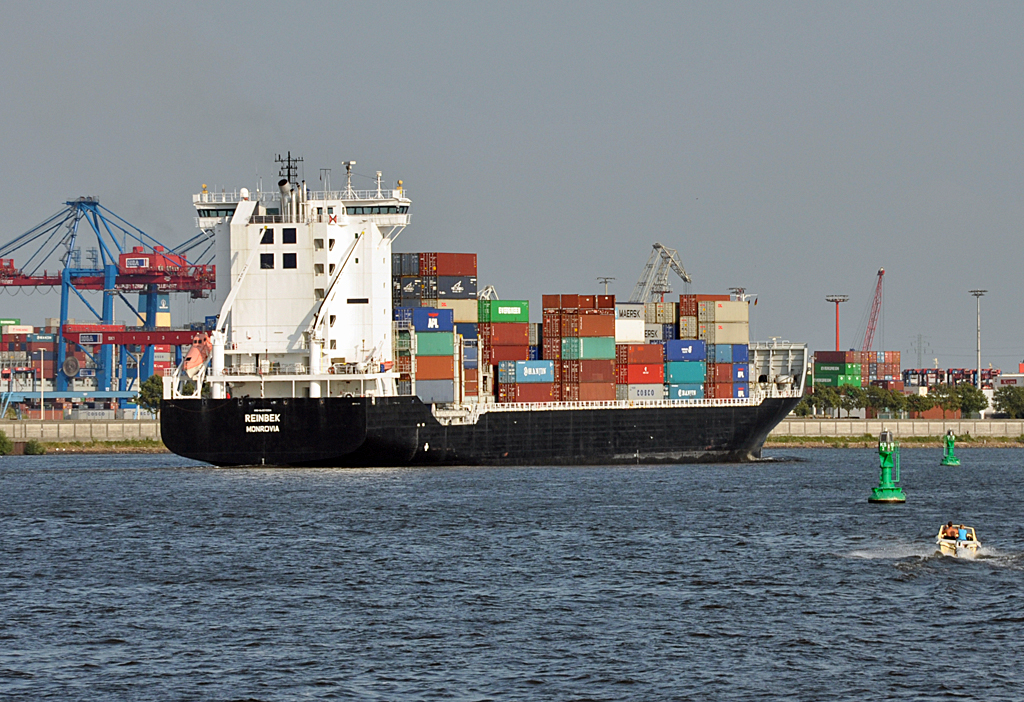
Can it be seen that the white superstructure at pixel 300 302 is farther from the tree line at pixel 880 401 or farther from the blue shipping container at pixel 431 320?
the tree line at pixel 880 401

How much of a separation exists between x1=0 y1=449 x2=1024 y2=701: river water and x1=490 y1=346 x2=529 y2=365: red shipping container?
18.6 meters

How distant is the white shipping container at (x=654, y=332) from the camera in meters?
75.6

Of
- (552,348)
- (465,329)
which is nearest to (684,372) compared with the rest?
(552,348)

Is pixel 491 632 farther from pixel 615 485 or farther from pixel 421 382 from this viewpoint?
pixel 421 382

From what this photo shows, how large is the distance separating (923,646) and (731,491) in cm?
3008

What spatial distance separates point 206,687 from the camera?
19.6m

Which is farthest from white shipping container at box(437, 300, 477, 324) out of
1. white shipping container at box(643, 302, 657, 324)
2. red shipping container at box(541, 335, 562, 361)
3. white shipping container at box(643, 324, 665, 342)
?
white shipping container at box(643, 302, 657, 324)

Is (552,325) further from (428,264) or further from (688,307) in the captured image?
(688,307)

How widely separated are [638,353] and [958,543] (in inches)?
1599

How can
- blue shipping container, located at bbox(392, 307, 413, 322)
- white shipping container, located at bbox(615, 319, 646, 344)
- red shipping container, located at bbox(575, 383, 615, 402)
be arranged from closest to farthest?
blue shipping container, located at bbox(392, 307, 413, 322), red shipping container, located at bbox(575, 383, 615, 402), white shipping container, located at bbox(615, 319, 646, 344)

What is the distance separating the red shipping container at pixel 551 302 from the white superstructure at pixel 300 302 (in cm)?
1141

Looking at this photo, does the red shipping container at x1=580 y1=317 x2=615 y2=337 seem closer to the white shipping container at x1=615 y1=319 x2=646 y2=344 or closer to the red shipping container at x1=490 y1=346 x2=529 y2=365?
the white shipping container at x1=615 y1=319 x2=646 y2=344

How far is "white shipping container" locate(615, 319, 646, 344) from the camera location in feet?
240

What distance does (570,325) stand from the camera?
227 ft
